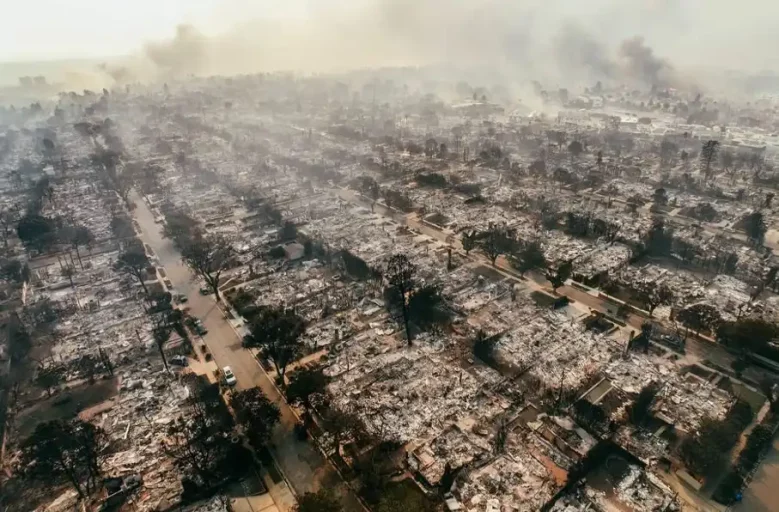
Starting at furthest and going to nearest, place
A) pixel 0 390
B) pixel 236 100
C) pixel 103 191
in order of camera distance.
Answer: pixel 236 100 < pixel 103 191 < pixel 0 390

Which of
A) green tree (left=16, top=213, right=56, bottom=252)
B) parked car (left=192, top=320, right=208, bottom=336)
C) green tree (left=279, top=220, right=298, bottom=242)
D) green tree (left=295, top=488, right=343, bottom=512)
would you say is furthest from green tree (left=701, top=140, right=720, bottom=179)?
green tree (left=16, top=213, right=56, bottom=252)

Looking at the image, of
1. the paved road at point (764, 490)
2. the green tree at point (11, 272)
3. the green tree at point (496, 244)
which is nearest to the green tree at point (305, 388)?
the green tree at point (496, 244)

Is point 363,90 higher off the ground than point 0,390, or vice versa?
point 363,90

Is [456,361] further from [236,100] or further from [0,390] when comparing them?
[236,100]

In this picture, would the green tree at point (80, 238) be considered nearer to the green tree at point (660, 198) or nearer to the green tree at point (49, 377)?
the green tree at point (49, 377)

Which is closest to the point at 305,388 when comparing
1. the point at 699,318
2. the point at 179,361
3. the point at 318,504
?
the point at 318,504

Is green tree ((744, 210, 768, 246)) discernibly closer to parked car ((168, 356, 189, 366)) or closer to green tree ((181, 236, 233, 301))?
green tree ((181, 236, 233, 301))

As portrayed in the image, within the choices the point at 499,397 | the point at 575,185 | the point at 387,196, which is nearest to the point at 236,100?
the point at 387,196
